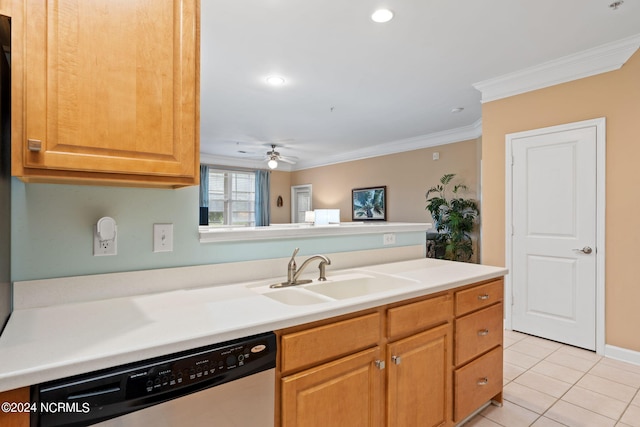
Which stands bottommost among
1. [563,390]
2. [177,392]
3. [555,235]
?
[563,390]

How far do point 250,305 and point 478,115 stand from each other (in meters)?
4.51

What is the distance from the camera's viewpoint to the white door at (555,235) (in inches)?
116

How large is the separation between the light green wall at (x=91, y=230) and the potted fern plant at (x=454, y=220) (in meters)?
3.98

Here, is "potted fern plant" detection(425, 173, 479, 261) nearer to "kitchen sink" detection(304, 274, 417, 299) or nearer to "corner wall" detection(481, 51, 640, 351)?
"corner wall" detection(481, 51, 640, 351)

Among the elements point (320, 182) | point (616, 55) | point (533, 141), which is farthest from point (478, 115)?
point (320, 182)

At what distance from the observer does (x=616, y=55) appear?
2756mm

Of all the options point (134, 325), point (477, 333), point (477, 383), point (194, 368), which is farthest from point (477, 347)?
point (134, 325)

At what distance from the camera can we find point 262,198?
28.1ft

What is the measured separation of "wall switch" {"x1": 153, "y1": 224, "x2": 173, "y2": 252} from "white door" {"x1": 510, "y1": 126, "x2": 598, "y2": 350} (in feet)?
10.6

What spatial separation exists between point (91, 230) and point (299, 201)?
25.3ft

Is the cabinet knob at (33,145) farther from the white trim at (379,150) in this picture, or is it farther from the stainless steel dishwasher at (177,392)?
the white trim at (379,150)

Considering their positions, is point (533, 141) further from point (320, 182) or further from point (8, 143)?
point (320, 182)

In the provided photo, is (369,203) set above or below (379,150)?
below

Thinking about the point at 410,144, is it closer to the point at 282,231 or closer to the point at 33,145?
the point at 282,231
